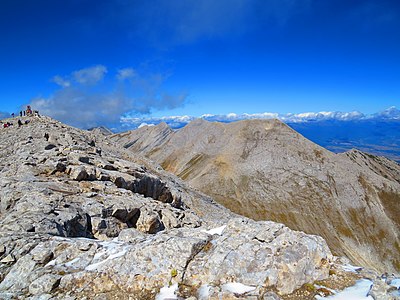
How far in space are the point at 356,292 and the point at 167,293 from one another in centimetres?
815

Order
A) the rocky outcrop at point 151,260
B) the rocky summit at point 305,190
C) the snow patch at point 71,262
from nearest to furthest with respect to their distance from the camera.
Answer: the rocky outcrop at point 151,260
the snow patch at point 71,262
the rocky summit at point 305,190

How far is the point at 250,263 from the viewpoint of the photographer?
1332 cm

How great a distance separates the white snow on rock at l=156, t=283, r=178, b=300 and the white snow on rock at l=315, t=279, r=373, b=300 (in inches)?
237

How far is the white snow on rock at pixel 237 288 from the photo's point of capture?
12.1 meters

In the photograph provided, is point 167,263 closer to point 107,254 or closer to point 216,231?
point 107,254

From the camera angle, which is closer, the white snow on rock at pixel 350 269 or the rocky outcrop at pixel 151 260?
the rocky outcrop at pixel 151 260

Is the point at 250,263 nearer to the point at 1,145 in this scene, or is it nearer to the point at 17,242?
the point at 17,242

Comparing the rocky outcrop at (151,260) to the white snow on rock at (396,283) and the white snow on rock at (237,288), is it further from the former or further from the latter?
the white snow on rock at (396,283)

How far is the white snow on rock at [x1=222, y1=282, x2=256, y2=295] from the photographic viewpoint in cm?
1208

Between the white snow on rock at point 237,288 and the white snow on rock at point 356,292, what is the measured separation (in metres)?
2.88

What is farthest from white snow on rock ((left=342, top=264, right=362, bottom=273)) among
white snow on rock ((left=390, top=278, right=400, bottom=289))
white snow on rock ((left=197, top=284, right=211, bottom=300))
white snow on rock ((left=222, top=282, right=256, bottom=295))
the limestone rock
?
the limestone rock

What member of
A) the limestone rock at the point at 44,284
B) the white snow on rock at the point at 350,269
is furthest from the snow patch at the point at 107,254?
the white snow on rock at the point at 350,269

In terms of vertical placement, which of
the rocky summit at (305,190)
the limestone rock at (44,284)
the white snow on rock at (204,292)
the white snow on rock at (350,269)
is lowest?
the rocky summit at (305,190)

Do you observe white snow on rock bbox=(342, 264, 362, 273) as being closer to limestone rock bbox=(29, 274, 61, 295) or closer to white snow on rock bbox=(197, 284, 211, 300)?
white snow on rock bbox=(197, 284, 211, 300)
